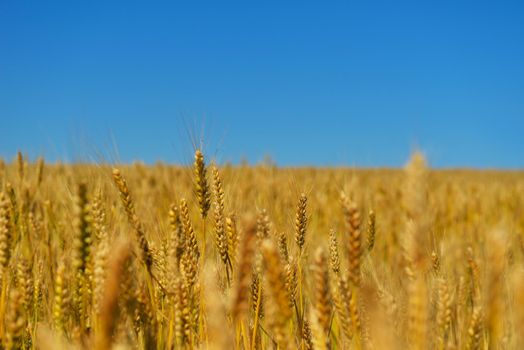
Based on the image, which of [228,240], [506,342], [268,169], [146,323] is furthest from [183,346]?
[268,169]

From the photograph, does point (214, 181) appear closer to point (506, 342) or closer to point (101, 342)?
point (101, 342)

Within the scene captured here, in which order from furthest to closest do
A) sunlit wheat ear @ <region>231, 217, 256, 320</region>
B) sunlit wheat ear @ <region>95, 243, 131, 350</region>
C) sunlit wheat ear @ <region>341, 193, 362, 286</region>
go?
sunlit wheat ear @ <region>341, 193, 362, 286</region> < sunlit wheat ear @ <region>231, 217, 256, 320</region> < sunlit wheat ear @ <region>95, 243, 131, 350</region>

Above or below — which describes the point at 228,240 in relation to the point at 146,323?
above

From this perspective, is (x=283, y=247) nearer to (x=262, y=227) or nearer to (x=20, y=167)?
(x=262, y=227)

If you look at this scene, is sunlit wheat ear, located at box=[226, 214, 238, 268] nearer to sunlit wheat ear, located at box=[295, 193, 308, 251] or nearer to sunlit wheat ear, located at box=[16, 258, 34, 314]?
sunlit wheat ear, located at box=[295, 193, 308, 251]

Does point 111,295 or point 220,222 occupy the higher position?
point 220,222

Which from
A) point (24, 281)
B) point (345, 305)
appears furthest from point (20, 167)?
point (345, 305)

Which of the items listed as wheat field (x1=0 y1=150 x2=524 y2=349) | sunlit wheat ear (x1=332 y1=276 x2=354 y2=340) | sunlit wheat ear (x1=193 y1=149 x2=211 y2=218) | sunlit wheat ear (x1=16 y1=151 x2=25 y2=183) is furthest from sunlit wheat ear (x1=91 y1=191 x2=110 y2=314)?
sunlit wheat ear (x1=16 y1=151 x2=25 y2=183)

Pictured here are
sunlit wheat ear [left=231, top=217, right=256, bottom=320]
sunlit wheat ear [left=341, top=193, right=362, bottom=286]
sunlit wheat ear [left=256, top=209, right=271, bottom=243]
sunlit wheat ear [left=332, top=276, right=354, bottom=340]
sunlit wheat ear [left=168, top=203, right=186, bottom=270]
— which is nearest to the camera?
sunlit wheat ear [left=231, top=217, right=256, bottom=320]

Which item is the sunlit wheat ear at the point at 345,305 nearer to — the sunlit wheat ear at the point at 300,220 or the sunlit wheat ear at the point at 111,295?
the sunlit wheat ear at the point at 300,220

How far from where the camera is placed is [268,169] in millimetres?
5516

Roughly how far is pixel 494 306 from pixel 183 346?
689 millimetres

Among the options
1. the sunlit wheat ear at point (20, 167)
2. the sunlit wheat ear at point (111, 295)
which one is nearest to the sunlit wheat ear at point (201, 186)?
the sunlit wheat ear at point (111, 295)

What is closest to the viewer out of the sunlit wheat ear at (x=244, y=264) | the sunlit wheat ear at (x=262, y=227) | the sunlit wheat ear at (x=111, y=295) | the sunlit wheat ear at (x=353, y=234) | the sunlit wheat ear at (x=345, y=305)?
the sunlit wheat ear at (x=111, y=295)
